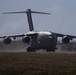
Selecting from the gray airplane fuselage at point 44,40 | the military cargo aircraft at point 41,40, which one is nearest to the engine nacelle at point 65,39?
the military cargo aircraft at point 41,40

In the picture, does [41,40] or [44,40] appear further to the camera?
[41,40]

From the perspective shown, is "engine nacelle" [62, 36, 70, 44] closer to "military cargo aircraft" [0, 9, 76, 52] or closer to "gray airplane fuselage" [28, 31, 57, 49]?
"military cargo aircraft" [0, 9, 76, 52]

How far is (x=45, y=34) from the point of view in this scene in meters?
53.0

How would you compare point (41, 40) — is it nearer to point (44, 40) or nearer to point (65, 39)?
point (44, 40)

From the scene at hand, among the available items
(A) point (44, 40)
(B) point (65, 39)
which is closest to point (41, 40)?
(A) point (44, 40)

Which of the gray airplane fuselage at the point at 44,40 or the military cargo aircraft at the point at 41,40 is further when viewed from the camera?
the military cargo aircraft at the point at 41,40

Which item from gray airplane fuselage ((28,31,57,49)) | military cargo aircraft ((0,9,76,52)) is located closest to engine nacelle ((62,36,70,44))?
military cargo aircraft ((0,9,76,52))

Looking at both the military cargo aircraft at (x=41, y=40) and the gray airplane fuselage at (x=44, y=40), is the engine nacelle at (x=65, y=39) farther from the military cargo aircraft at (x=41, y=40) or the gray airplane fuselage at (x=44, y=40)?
the gray airplane fuselage at (x=44, y=40)

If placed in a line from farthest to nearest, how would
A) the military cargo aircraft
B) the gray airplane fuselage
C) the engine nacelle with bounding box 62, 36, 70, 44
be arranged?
1. the engine nacelle with bounding box 62, 36, 70, 44
2. the military cargo aircraft
3. the gray airplane fuselage

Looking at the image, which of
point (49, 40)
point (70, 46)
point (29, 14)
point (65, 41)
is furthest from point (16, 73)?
point (70, 46)

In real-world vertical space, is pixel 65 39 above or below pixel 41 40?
below

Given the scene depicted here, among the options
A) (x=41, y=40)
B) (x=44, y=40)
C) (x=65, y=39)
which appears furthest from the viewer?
(x=65, y=39)

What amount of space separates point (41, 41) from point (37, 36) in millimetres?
2177

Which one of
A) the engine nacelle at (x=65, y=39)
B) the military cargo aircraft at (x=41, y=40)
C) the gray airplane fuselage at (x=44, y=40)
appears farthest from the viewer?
the engine nacelle at (x=65, y=39)
